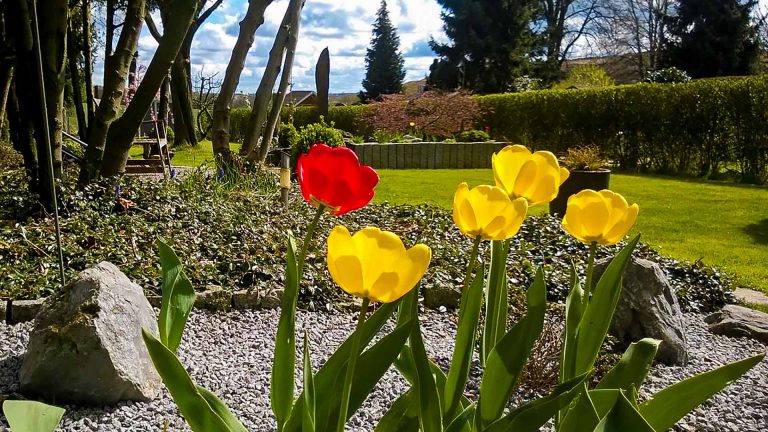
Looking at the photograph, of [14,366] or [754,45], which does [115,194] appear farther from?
[754,45]

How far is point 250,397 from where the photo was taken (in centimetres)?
268

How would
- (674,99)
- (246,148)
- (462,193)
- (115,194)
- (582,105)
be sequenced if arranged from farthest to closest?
1. (582,105)
2. (674,99)
3. (246,148)
4. (115,194)
5. (462,193)

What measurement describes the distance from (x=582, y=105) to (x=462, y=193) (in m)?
13.7

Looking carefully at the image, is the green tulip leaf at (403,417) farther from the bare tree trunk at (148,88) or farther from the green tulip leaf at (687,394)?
the bare tree trunk at (148,88)

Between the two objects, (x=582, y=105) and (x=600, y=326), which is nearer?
(x=600, y=326)

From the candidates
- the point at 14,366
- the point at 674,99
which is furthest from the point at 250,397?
the point at 674,99

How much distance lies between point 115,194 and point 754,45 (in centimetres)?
2645

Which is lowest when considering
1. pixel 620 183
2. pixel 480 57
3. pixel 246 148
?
pixel 620 183

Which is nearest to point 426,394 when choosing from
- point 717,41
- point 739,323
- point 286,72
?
point 739,323

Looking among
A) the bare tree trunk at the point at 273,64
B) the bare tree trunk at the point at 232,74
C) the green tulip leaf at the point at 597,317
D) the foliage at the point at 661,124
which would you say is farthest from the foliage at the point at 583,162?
the green tulip leaf at the point at 597,317

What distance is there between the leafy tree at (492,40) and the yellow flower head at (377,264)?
2786 centimetres

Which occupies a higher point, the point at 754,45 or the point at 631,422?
the point at 754,45

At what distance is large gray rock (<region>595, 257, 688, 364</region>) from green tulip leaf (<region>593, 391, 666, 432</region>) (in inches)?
104

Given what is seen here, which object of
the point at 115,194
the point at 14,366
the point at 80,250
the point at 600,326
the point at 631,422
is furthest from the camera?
the point at 115,194
